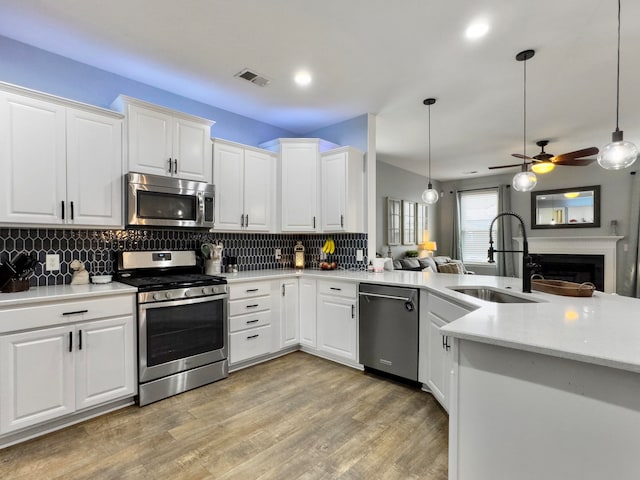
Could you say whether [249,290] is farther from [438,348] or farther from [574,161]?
[574,161]

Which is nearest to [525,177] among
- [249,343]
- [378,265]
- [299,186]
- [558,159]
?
[558,159]

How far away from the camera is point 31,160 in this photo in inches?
88.4

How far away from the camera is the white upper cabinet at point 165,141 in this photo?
268cm

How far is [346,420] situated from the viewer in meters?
2.25

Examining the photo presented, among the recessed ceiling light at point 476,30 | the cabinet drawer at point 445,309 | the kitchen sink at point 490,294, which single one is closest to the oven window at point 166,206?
the cabinet drawer at point 445,309

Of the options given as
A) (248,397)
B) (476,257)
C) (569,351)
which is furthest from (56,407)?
(476,257)

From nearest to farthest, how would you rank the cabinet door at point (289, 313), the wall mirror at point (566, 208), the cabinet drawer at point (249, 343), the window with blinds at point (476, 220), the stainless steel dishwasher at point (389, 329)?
the stainless steel dishwasher at point (389, 329) → the cabinet drawer at point (249, 343) → the cabinet door at point (289, 313) → the wall mirror at point (566, 208) → the window with blinds at point (476, 220)

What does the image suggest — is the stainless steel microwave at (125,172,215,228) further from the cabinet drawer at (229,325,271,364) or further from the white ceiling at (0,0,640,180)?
the cabinet drawer at (229,325,271,364)

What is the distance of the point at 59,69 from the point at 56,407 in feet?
8.49

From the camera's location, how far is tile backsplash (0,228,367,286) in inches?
97.5

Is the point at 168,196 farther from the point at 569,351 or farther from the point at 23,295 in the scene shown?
the point at 569,351

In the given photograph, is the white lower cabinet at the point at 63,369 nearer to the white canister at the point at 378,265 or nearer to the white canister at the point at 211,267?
the white canister at the point at 211,267

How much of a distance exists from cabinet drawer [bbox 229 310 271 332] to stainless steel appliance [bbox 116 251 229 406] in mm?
112

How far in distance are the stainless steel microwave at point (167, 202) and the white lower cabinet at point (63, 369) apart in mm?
851
